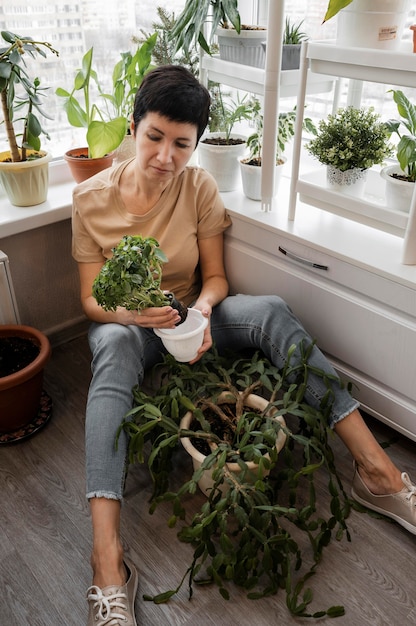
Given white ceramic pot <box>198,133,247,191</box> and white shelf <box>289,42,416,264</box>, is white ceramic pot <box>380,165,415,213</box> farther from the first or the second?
white ceramic pot <box>198,133,247,191</box>

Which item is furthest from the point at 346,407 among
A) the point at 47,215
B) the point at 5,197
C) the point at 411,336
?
the point at 5,197

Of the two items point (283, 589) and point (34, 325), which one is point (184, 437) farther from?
point (34, 325)

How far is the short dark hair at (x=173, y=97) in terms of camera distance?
1353 mm

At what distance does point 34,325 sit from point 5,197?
1.51 feet

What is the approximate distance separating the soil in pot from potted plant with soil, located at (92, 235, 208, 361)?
48 centimetres

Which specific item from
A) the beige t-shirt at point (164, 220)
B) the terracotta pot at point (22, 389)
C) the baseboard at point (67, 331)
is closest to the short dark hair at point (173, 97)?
the beige t-shirt at point (164, 220)

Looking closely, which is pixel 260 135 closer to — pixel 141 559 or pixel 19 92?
pixel 19 92

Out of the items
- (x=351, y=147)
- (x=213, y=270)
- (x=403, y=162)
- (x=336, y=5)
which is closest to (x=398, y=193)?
(x=403, y=162)

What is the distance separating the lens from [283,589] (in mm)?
1260

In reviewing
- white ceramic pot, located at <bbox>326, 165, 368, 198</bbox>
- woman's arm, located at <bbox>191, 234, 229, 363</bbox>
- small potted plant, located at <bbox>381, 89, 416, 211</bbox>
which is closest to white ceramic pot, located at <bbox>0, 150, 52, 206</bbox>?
woman's arm, located at <bbox>191, 234, 229, 363</bbox>

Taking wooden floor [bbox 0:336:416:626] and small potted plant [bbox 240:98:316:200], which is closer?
wooden floor [bbox 0:336:416:626]

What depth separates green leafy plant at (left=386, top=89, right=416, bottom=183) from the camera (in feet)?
4.55

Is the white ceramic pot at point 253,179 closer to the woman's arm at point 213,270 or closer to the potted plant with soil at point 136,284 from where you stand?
the woman's arm at point 213,270

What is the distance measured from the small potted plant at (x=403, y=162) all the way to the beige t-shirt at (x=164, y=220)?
19.9 inches
